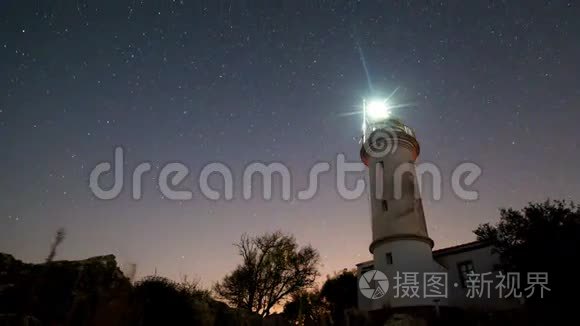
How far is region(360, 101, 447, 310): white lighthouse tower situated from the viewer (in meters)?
18.5

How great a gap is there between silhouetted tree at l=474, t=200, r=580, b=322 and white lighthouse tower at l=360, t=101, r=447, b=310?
3932 millimetres

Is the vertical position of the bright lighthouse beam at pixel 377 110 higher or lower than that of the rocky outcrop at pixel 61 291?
higher

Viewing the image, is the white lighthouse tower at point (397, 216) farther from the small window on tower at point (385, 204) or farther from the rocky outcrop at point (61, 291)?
the rocky outcrop at point (61, 291)

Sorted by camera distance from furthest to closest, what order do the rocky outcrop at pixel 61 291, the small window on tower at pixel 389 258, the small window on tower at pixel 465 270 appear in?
the small window on tower at pixel 465 270 < the small window on tower at pixel 389 258 < the rocky outcrop at pixel 61 291

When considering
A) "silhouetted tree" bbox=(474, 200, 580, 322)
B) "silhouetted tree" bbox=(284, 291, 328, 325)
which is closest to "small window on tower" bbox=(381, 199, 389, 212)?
"silhouetted tree" bbox=(474, 200, 580, 322)

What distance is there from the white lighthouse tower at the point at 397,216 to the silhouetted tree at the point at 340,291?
12675 millimetres

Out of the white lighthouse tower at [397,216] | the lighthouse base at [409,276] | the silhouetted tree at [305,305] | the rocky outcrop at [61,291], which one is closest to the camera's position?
the rocky outcrop at [61,291]

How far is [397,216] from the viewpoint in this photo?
20281mm

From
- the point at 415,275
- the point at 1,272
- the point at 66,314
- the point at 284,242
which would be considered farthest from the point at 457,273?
the point at 1,272

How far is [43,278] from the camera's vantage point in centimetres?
943

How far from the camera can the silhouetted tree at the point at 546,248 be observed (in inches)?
543

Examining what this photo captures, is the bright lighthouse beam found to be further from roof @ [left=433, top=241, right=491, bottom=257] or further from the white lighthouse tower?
roof @ [left=433, top=241, right=491, bottom=257]

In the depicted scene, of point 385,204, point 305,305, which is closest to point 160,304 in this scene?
point 385,204

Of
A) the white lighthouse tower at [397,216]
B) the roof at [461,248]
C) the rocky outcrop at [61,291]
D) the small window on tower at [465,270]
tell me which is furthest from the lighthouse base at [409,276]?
the rocky outcrop at [61,291]
